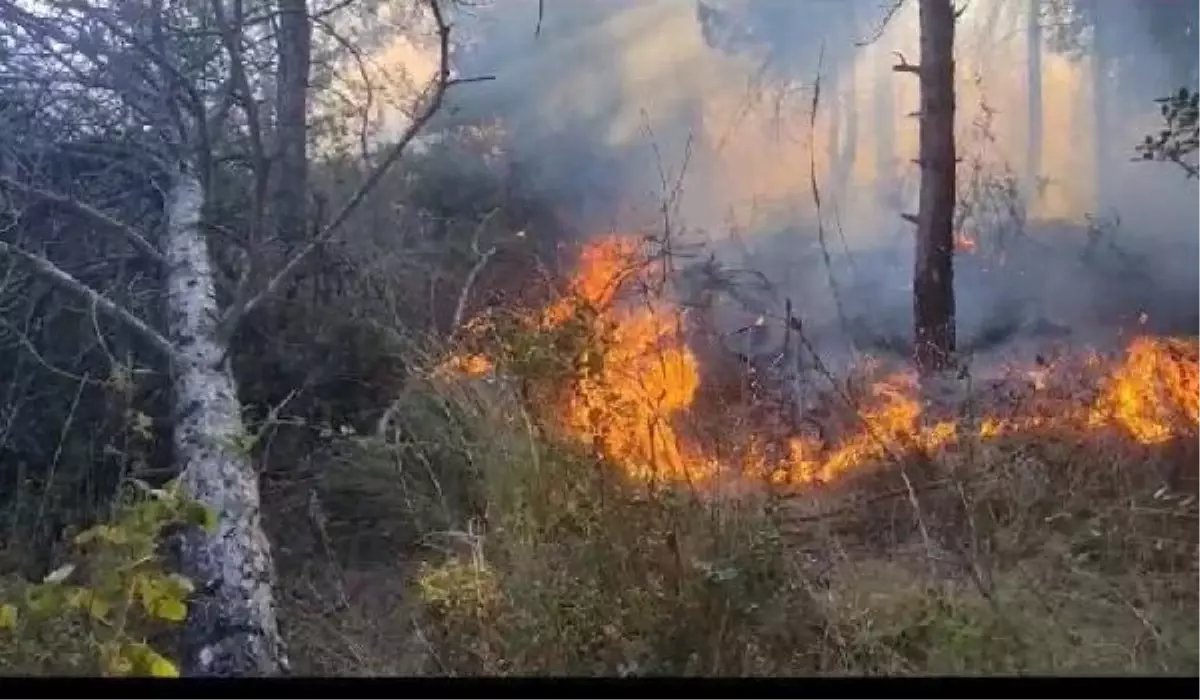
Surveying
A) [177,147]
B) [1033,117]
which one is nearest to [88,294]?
[177,147]

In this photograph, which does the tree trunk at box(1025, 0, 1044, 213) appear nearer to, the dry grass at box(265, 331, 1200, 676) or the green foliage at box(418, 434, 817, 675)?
the dry grass at box(265, 331, 1200, 676)

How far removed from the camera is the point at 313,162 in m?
1.55

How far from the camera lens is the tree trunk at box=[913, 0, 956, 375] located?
1470 millimetres

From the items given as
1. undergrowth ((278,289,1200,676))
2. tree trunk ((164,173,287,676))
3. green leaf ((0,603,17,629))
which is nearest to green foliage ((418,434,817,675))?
undergrowth ((278,289,1200,676))

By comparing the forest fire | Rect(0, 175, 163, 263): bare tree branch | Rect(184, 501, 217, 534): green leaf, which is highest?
Rect(0, 175, 163, 263): bare tree branch

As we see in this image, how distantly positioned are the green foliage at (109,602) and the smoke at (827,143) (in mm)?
605

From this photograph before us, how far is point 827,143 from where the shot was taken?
1491mm

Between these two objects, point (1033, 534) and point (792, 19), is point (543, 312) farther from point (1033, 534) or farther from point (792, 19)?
point (1033, 534)

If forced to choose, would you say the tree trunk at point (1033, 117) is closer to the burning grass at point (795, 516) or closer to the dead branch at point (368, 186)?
the burning grass at point (795, 516)

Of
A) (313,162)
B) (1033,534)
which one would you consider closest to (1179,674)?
(1033,534)

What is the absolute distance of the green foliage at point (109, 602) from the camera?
146 centimetres

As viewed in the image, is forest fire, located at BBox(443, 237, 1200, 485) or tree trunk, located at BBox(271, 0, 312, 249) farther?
tree trunk, located at BBox(271, 0, 312, 249)

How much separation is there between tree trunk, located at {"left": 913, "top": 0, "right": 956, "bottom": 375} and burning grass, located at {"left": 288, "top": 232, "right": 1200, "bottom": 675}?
57 millimetres

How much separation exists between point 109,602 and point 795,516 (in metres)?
0.79
